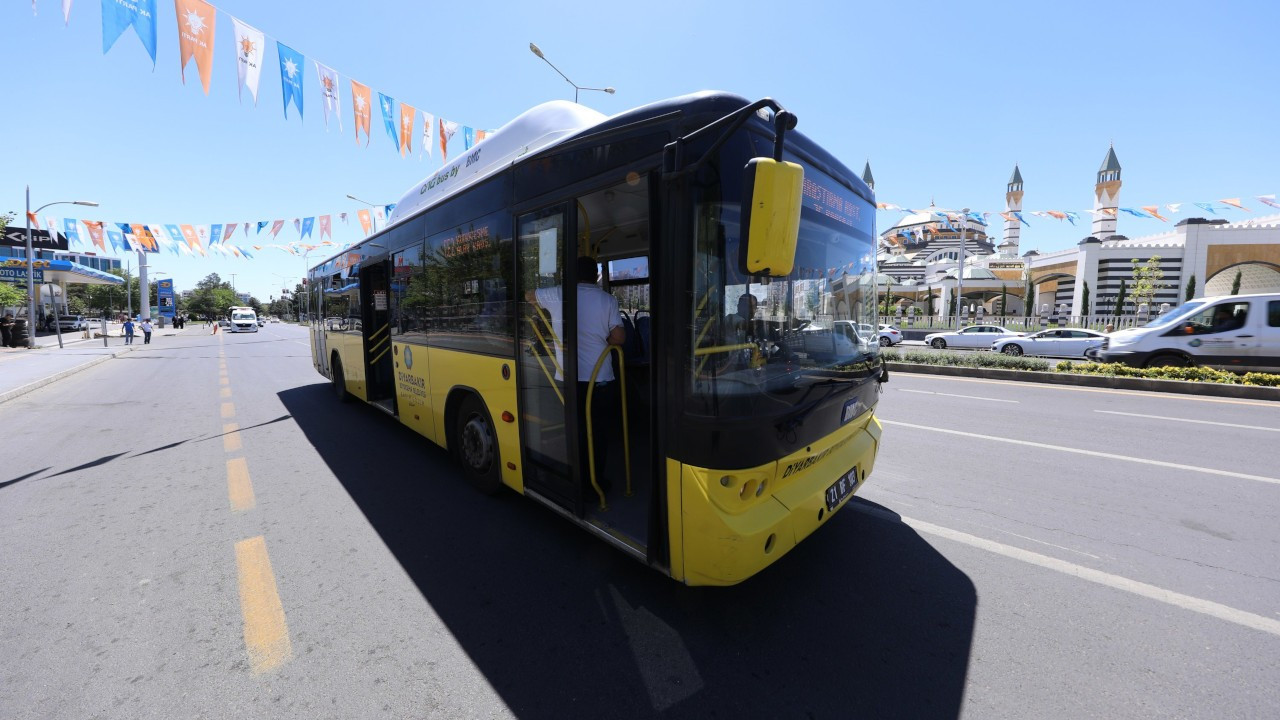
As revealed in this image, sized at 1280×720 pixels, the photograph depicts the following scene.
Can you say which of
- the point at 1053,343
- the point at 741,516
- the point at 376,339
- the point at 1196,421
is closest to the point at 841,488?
the point at 741,516

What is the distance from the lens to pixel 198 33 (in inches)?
254

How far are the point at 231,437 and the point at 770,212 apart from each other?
7.36 meters

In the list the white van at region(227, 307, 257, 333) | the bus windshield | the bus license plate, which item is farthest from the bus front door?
the white van at region(227, 307, 257, 333)

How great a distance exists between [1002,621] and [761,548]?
4.66ft

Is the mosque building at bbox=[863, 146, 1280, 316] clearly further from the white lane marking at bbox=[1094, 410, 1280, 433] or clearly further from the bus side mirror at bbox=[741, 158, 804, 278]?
the bus side mirror at bbox=[741, 158, 804, 278]

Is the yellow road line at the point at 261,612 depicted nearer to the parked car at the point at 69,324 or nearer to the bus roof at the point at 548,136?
the bus roof at the point at 548,136

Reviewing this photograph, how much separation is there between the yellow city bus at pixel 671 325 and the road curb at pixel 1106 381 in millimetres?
10114

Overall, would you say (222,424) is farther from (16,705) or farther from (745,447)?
(745,447)

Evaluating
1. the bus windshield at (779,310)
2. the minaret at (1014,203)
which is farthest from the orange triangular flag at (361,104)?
the minaret at (1014,203)

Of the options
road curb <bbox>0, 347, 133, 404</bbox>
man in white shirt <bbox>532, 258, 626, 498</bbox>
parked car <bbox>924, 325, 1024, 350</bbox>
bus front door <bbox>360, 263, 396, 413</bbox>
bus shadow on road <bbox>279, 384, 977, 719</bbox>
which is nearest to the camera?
bus shadow on road <bbox>279, 384, 977, 719</bbox>

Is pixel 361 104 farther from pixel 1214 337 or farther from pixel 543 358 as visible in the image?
pixel 1214 337

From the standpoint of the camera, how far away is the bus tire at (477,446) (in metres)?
4.21

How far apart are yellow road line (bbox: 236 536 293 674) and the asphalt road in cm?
2

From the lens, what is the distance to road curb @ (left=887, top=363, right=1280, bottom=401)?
353 inches
